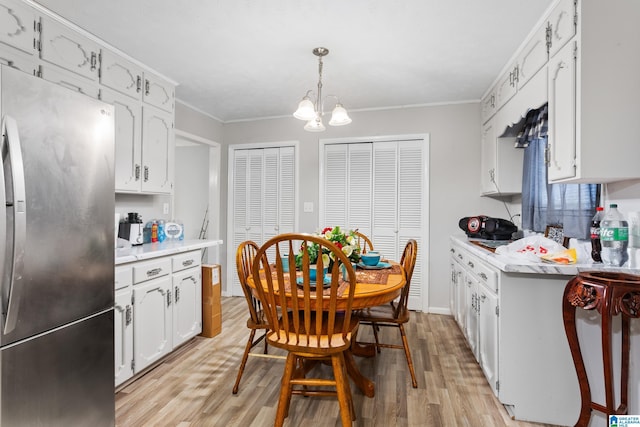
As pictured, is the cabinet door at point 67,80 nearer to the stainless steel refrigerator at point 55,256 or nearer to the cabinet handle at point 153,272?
the stainless steel refrigerator at point 55,256

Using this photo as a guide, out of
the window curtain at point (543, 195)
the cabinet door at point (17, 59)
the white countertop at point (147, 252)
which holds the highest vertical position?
the cabinet door at point (17, 59)

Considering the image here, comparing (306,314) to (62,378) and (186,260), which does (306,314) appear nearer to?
(62,378)

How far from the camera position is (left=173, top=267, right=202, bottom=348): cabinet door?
2.59 m

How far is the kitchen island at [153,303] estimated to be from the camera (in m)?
2.09

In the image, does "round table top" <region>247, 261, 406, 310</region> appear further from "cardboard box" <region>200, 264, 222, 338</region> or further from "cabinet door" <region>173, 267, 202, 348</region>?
"cardboard box" <region>200, 264, 222, 338</region>

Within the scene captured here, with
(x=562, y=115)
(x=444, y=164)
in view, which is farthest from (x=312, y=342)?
(x=444, y=164)

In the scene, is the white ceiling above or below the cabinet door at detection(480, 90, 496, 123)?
above

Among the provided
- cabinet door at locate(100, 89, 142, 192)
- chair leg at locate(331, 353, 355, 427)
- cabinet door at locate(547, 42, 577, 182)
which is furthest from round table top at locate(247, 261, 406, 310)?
cabinet door at locate(100, 89, 142, 192)

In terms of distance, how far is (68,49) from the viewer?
2123 mm

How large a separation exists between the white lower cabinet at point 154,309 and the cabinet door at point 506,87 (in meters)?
2.88

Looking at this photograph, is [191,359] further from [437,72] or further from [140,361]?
[437,72]

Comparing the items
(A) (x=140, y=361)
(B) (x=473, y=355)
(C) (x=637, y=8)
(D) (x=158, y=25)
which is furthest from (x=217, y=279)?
(C) (x=637, y=8)

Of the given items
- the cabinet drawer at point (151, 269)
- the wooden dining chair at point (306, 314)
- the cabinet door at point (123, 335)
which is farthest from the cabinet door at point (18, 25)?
the wooden dining chair at point (306, 314)

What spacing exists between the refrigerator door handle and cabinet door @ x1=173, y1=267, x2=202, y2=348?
135 centimetres
